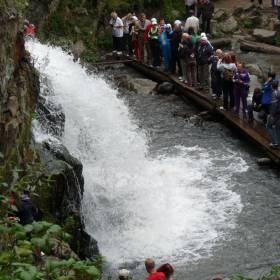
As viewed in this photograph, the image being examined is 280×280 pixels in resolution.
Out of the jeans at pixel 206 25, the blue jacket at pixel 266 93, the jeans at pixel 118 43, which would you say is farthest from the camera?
the jeans at pixel 206 25

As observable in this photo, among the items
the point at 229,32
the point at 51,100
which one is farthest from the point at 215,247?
the point at 229,32

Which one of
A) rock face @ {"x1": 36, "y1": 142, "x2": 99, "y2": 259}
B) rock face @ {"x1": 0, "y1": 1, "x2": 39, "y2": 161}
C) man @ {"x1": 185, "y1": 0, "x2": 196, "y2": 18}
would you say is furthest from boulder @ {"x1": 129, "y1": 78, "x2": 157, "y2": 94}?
rock face @ {"x1": 0, "y1": 1, "x2": 39, "y2": 161}

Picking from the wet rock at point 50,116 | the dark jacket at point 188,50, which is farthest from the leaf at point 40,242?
the dark jacket at point 188,50

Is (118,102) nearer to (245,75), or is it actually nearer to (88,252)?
(245,75)

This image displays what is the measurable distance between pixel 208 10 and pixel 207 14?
0.18m

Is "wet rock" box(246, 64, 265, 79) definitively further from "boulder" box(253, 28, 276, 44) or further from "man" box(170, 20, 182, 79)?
"boulder" box(253, 28, 276, 44)

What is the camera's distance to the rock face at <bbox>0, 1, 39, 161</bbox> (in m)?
10.5

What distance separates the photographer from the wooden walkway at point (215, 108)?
18.3 m

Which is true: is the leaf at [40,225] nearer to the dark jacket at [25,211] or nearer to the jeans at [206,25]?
the dark jacket at [25,211]

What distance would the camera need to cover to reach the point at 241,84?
63.8ft

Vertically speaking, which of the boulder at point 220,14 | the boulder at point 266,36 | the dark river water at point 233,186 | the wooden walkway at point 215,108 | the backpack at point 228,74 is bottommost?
the dark river water at point 233,186

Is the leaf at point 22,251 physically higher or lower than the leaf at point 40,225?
lower

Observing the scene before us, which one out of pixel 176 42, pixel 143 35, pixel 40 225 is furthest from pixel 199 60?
pixel 40 225

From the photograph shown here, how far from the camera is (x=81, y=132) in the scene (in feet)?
58.8
